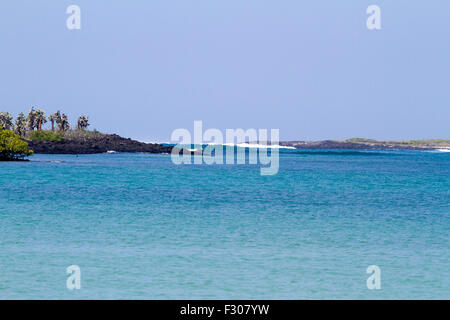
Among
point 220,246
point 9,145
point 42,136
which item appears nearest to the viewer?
point 220,246

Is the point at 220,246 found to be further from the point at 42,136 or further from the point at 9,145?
the point at 42,136

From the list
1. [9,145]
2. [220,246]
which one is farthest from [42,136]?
[220,246]

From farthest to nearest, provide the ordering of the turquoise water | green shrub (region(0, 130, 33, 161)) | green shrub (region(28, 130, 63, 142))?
green shrub (region(28, 130, 63, 142)) → green shrub (region(0, 130, 33, 161)) → the turquoise water

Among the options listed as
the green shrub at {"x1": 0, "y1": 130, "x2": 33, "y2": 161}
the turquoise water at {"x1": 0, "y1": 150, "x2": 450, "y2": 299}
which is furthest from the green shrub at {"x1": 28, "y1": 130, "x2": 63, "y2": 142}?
the turquoise water at {"x1": 0, "y1": 150, "x2": 450, "y2": 299}

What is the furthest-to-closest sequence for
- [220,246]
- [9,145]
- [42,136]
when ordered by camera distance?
[42,136] < [9,145] < [220,246]

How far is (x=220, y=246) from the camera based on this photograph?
1070 inches

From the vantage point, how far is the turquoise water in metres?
19.9

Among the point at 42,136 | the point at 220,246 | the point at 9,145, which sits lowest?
the point at 220,246

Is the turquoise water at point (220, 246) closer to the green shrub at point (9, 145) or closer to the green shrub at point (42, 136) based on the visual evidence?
the green shrub at point (9, 145)

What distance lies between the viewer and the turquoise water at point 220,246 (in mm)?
19891

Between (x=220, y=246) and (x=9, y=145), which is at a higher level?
(x=9, y=145)

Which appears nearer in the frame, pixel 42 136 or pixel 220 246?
pixel 220 246

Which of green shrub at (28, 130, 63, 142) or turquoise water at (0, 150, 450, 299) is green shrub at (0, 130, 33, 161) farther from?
green shrub at (28, 130, 63, 142)
